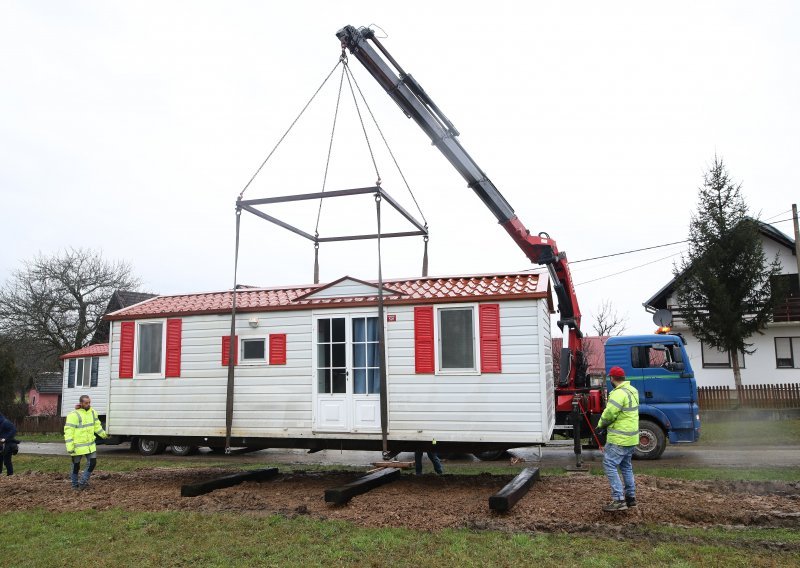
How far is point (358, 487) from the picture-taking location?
28.6ft

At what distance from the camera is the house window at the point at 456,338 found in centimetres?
916

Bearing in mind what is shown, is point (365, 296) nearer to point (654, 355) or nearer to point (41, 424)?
point (654, 355)

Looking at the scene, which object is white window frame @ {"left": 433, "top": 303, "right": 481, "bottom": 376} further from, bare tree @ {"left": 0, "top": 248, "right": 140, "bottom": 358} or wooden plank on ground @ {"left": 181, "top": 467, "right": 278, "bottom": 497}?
bare tree @ {"left": 0, "top": 248, "right": 140, "bottom": 358}

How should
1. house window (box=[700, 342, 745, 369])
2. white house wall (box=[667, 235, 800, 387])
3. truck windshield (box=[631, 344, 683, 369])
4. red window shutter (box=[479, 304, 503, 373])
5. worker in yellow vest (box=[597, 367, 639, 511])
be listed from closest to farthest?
worker in yellow vest (box=[597, 367, 639, 511])
red window shutter (box=[479, 304, 503, 373])
truck windshield (box=[631, 344, 683, 369])
white house wall (box=[667, 235, 800, 387])
house window (box=[700, 342, 745, 369])

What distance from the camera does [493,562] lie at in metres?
5.78

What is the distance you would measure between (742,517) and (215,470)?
935 cm

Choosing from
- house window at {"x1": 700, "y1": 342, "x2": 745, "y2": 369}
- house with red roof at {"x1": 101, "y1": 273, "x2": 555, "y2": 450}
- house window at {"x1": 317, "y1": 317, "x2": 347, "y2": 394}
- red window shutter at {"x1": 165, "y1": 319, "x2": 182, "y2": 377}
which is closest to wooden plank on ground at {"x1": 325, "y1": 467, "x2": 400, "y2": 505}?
house with red roof at {"x1": 101, "y1": 273, "x2": 555, "y2": 450}

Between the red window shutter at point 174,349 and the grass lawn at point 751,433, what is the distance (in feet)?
44.9

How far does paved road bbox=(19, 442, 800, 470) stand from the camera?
1280cm

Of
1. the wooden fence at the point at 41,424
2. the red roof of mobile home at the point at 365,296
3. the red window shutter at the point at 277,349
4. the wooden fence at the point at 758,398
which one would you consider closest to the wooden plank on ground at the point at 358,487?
the red window shutter at the point at 277,349

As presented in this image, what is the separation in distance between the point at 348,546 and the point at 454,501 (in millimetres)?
2378

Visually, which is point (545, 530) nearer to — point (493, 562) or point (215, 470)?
point (493, 562)

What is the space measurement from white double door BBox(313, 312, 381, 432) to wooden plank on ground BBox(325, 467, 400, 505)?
2.59 ft

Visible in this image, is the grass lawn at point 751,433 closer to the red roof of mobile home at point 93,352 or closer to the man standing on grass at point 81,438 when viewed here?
the man standing on grass at point 81,438
